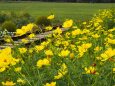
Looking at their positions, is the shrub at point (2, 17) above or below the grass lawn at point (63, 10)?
above

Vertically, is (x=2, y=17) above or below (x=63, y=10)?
above

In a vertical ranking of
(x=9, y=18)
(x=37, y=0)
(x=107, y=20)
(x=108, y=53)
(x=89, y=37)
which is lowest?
(x=37, y=0)

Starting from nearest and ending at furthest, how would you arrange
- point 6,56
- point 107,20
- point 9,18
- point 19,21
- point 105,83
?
point 6,56
point 105,83
point 107,20
point 19,21
point 9,18

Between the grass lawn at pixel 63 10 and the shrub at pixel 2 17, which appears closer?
the shrub at pixel 2 17

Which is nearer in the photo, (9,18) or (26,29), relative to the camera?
(26,29)

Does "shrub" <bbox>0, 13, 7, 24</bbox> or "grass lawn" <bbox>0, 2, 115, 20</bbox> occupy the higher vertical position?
"shrub" <bbox>0, 13, 7, 24</bbox>

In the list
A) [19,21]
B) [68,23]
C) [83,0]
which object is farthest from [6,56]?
[83,0]

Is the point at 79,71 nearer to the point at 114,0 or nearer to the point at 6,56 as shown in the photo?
the point at 6,56

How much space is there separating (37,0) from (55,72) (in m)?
62.2

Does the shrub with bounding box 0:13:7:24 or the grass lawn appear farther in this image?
the grass lawn

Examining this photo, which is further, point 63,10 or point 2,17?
point 63,10

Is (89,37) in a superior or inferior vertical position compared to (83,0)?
superior

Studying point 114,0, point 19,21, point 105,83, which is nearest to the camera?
point 105,83

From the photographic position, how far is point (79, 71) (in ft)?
11.0
